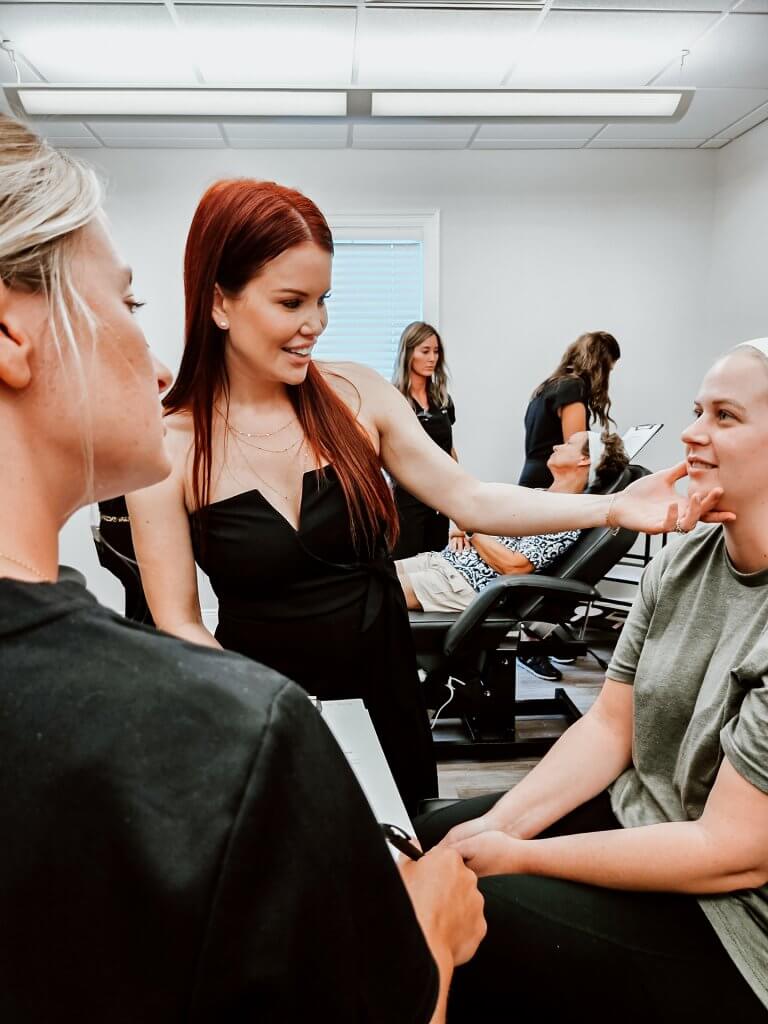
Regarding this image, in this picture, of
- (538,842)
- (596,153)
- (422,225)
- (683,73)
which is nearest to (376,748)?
(538,842)

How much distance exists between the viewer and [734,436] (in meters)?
1.13

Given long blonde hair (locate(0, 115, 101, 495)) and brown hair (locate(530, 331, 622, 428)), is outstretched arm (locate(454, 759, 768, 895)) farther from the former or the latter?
brown hair (locate(530, 331, 622, 428))

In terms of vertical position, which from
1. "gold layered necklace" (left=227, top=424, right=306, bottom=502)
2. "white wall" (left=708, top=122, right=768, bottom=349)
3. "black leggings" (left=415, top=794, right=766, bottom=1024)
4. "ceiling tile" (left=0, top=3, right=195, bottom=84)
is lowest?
"black leggings" (left=415, top=794, right=766, bottom=1024)

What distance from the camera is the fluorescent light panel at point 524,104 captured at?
3.09 metres

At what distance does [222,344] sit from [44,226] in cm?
82

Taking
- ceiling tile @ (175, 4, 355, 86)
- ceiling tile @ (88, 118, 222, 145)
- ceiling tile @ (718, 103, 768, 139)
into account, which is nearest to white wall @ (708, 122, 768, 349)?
ceiling tile @ (718, 103, 768, 139)

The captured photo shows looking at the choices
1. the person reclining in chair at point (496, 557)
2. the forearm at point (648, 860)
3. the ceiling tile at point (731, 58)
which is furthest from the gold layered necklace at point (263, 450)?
the ceiling tile at point (731, 58)

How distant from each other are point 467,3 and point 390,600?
2525mm

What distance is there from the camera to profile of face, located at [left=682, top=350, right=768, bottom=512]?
44.0 inches

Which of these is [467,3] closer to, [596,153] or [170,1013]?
[596,153]

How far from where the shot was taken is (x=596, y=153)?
4.52m

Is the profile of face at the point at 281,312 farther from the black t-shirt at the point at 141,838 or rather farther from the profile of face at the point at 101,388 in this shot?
the black t-shirt at the point at 141,838

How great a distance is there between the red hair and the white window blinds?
3.38 m

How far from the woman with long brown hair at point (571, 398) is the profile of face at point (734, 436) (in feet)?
8.15
